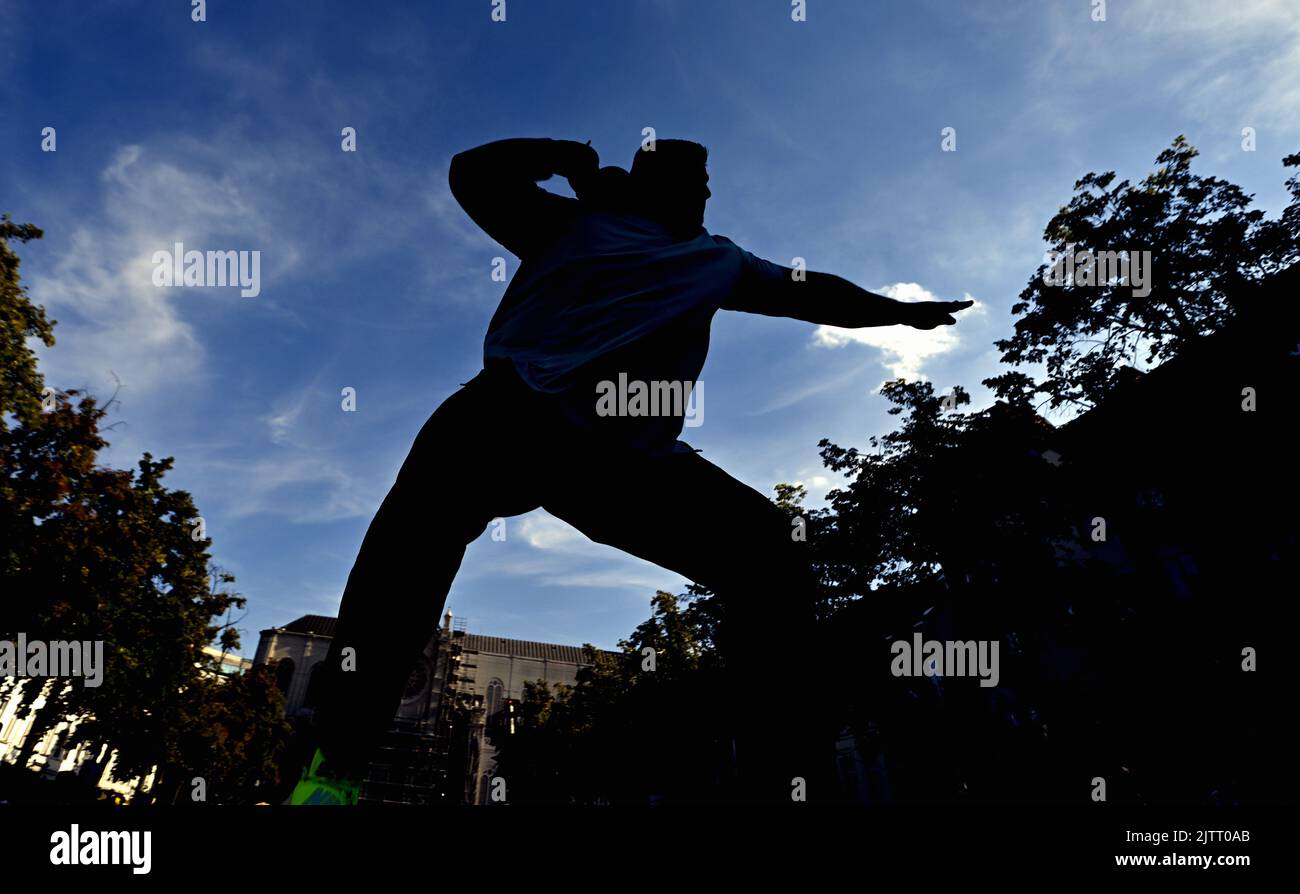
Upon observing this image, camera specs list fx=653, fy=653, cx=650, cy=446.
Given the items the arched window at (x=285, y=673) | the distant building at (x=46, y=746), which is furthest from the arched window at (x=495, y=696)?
the distant building at (x=46, y=746)

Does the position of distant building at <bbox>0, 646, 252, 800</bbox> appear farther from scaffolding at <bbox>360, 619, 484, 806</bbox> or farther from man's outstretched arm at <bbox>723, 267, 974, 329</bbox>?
man's outstretched arm at <bbox>723, 267, 974, 329</bbox>

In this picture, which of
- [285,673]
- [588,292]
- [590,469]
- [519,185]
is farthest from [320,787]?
[285,673]

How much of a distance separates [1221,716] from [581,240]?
16364 millimetres

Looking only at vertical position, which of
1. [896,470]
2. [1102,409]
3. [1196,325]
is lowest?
[896,470]

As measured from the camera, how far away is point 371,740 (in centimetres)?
149

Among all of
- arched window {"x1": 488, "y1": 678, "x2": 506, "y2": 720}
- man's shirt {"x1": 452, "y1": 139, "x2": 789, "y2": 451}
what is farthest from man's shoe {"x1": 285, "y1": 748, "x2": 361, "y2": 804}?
arched window {"x1": 488, "y1": 678, "x2": 506, "y2": 720}

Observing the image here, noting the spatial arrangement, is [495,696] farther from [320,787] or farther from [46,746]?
[320,787]

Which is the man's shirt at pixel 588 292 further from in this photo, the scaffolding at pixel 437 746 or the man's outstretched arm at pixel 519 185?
the scaffolding at pixel 437 746

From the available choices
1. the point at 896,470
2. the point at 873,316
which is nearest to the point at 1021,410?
the point at 896,470

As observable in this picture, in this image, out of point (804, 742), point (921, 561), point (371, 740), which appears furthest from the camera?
point (921, 561)

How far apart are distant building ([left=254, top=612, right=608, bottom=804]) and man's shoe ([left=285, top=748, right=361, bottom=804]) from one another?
49.7 meters

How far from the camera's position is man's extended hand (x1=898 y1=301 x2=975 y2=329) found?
2.57 meters

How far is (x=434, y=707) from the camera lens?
5762cm
